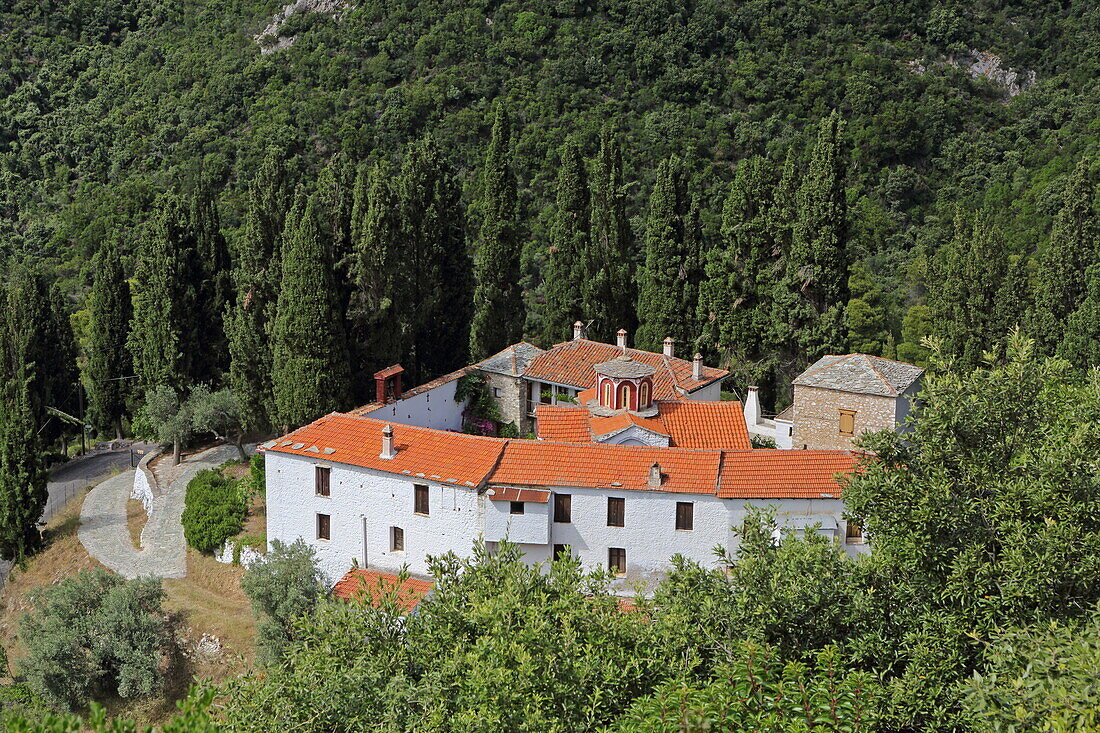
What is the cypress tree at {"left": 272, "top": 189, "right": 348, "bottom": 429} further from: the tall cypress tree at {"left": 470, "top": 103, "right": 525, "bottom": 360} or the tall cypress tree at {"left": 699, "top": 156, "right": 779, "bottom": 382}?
the tall cypress tree at {"left": 699, "top": 156, "right": 779, "bottom": 382}

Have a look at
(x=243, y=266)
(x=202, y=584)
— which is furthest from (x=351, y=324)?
(x=202, y=584)

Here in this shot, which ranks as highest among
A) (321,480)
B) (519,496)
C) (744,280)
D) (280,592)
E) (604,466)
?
(744,280)

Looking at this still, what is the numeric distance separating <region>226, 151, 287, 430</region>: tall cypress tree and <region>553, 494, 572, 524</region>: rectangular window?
12919mm

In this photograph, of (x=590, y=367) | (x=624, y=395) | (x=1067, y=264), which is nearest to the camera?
(x=624, y=395)

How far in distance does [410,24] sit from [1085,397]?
172 feet

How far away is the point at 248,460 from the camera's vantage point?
122ft

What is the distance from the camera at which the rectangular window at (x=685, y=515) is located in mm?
26844

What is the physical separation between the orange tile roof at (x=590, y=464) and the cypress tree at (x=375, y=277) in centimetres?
807

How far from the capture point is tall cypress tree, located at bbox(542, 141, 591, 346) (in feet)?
136

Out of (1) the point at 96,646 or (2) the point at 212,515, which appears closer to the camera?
(1) the point at 96,646

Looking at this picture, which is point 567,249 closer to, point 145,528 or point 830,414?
point 830,414

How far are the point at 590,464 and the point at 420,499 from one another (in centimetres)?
448

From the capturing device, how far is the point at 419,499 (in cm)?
2767

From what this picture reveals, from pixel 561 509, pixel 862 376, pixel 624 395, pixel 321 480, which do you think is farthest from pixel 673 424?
pixel 321 480
